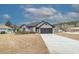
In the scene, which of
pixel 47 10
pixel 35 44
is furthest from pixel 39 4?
pixel 35 44

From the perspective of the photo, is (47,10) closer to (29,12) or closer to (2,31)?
(29,12)

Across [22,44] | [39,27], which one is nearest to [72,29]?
[39,27]

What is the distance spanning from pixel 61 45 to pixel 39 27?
462mm

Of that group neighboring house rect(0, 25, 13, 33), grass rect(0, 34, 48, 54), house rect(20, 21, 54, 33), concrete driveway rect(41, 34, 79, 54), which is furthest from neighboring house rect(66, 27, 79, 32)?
neighboring house rect(0, 25, 13, 33)

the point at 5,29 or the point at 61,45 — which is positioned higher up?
the point at 5,29

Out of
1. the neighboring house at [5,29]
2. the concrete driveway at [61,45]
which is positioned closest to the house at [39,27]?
the concrete driveway at [61,45]

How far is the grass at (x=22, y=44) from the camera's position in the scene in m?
7.59

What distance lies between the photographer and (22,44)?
300 inches

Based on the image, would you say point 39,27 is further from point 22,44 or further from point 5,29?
point 5,29

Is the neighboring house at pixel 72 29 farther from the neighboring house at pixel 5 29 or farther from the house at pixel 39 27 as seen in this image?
the neighboring house at pixel 5 29

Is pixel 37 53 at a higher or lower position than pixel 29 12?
lower

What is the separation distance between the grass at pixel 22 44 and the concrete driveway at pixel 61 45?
0.10 meters
